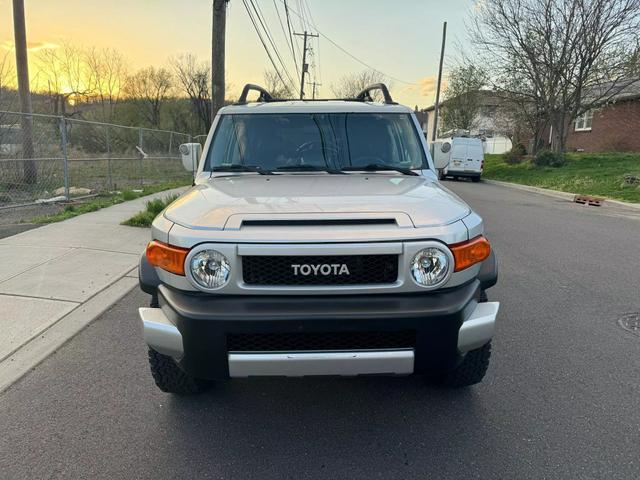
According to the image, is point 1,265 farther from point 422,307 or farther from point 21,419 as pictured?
point 422,307

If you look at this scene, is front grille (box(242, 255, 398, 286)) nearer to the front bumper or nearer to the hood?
the front bumper

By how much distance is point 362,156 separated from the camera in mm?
3695

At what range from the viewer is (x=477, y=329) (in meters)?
2.36

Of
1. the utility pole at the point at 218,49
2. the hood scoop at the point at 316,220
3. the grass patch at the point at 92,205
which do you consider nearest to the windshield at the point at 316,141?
the hood scoop at the point at 316,220

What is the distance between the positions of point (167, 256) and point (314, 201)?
82 cm

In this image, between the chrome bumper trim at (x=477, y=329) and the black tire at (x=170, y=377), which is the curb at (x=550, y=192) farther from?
the black tire at (x=170, y=377)

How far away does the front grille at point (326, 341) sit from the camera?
2307mm

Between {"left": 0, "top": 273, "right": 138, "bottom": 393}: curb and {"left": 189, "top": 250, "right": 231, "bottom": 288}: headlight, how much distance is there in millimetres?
1871

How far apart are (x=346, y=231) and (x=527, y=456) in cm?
154

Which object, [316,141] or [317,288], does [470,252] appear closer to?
[317,288]

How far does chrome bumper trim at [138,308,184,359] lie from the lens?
2.32 m

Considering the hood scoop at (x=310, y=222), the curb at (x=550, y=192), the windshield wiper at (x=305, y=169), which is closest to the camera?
the hood scoop at (x=310, y=222)

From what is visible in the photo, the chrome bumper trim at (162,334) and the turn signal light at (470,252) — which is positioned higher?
the turn signal light at (470,252)

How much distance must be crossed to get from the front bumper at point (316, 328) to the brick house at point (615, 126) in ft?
88.3
